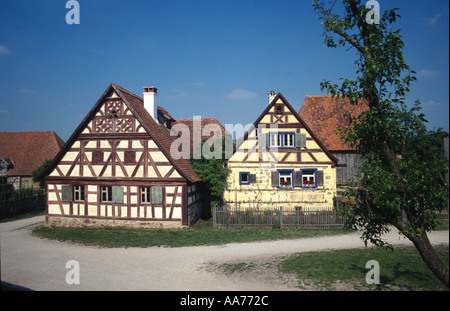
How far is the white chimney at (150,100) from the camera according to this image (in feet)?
70.6

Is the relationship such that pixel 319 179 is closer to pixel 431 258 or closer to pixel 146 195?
pixel 146 195

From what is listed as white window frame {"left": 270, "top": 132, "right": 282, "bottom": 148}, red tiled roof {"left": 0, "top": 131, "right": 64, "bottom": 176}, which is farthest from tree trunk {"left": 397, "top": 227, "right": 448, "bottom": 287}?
red tiled roof {"left": 0, "top": 131, "right": 64, "bottom": 176}

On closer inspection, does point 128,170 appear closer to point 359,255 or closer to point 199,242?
point 199,242

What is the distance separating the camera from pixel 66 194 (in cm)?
1931

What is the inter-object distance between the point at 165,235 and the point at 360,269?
10280 millimetres

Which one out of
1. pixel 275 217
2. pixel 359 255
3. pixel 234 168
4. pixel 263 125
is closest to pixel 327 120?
pixel 263 125

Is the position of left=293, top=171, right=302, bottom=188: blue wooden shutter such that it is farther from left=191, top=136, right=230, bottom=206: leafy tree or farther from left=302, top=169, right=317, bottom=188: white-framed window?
left=191, top=136, right=230, bottom=206: leafy tree

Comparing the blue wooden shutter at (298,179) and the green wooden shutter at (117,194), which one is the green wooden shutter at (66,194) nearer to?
the green wooden shutter at (117,194)

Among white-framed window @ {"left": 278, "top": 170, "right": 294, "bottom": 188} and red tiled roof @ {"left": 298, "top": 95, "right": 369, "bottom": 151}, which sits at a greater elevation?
red tiled roof @ {"left": 298, "top": 95, "right": 369, "bottom": 151}

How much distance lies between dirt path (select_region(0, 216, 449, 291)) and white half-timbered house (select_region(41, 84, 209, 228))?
140 inches

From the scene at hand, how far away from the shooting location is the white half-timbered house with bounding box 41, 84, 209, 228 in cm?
1831

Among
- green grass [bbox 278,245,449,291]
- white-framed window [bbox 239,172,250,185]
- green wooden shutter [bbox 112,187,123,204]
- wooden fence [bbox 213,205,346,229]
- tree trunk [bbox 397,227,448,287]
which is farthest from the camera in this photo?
white-framed window [bbox 239,172,250,185]

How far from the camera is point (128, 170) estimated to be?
61.4 ft
